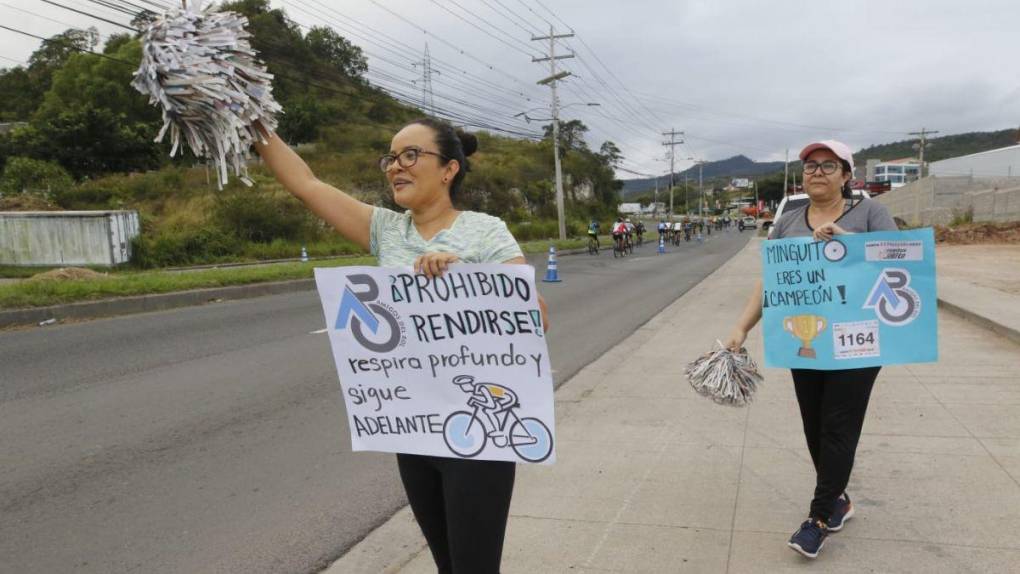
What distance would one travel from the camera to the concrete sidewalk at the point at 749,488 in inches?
124

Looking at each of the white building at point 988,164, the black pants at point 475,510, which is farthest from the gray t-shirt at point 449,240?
the white building at point 988,164

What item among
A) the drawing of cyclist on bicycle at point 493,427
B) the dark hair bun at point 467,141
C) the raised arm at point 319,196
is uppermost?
the dark hair bun at point 467,141

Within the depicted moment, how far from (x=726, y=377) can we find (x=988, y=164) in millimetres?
64686

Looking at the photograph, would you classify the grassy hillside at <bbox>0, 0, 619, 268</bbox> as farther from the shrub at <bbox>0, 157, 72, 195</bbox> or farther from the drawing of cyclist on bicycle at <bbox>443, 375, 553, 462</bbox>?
the drawing of cyclist on bicycle at <bbox>443, 375, 553, 462</bbox>

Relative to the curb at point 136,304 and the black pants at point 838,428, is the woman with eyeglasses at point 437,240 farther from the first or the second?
the curb at point 136,304

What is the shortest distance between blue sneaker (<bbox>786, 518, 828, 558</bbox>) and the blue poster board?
0.66m

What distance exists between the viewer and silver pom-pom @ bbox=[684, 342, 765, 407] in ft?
10.8

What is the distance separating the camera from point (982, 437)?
455cm

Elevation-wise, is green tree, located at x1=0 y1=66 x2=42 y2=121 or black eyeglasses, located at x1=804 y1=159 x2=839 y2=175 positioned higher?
green tree, located at x1=0 y1=66 x2=42 y2=121

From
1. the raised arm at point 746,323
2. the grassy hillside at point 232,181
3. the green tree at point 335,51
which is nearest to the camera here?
the raised arm at point 746,323

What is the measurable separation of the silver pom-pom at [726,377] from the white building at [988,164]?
5034 centimetres

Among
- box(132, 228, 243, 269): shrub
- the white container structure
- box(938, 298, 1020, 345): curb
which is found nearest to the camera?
box(938, 298, 1020, 345): curb

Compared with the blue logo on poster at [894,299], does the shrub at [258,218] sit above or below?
above

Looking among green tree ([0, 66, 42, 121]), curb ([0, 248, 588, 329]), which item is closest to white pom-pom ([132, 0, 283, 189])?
curb ([0, 248, 588, 329])
